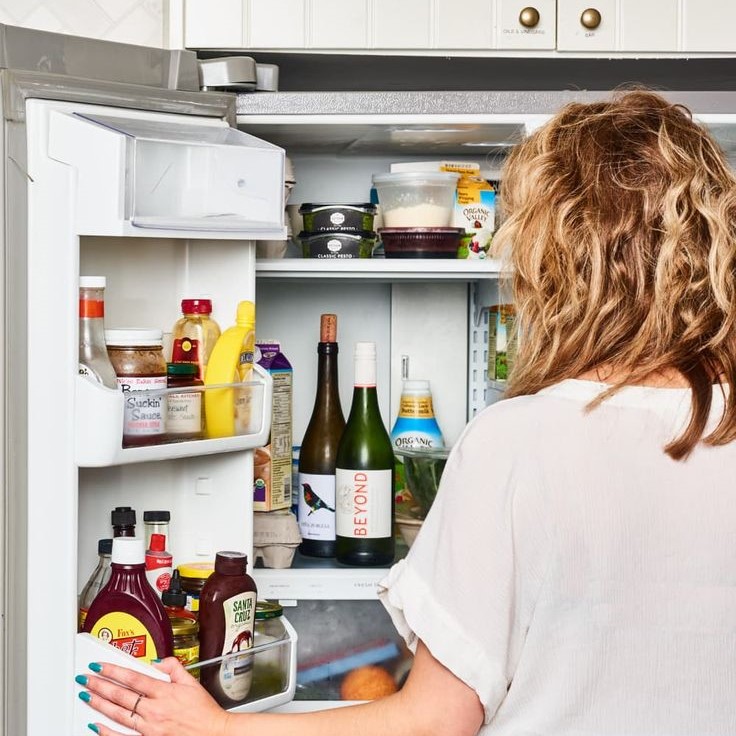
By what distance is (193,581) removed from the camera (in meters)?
1.32

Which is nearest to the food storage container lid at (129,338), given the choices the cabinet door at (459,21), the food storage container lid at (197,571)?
the food storage container lid at (197,571)

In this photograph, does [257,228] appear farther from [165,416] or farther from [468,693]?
[468,693]

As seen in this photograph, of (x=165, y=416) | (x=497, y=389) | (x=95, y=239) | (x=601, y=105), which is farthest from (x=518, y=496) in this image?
(x=497, y=389)

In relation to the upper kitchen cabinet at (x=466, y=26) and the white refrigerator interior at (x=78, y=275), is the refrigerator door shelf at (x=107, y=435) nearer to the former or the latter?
the white refrigerator interior at (x=78, y=275)

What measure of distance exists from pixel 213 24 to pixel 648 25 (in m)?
0.65

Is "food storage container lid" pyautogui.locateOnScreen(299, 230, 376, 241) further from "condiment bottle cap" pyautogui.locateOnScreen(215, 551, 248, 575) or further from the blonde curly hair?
the blonde curly hair

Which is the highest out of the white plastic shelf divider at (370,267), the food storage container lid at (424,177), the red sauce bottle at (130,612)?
the food storage container lid at (424,177)

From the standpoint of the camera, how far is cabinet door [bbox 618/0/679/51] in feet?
4.95

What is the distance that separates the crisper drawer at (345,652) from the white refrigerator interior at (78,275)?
452mm

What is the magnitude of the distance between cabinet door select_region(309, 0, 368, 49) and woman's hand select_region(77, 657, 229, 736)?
35.7 inches

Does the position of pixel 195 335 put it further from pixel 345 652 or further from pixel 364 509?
pixel 345 652

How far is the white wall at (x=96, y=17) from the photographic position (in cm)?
182

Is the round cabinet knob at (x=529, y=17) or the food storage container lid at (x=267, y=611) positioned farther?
the round cabinet knob at (x=529, y=17)

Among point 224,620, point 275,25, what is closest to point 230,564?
point 224,620
